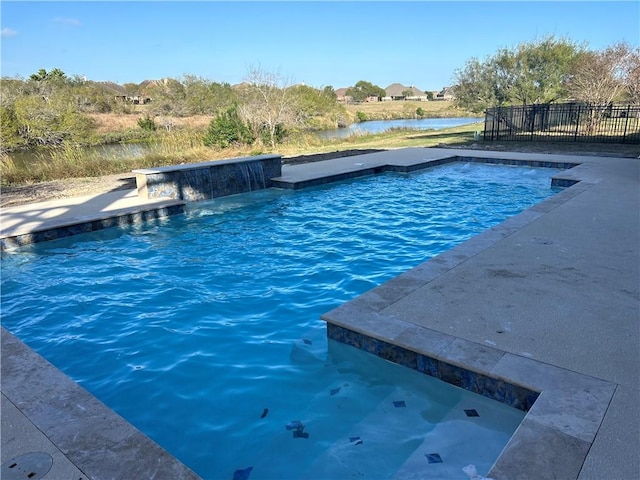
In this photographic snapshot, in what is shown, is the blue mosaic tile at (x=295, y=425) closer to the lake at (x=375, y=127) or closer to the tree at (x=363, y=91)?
the lake at (x=375, y=127)

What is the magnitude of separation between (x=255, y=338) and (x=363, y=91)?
109 m

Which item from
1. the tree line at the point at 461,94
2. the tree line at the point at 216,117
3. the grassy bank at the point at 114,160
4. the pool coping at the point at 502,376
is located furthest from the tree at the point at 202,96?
the pool coping at the point at 502,376

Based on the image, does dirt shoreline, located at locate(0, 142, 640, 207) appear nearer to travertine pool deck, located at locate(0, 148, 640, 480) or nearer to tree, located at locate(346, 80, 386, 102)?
travertine pool deck, located at locate(0, 148, 640, 480)

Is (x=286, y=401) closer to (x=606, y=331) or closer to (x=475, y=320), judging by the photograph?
(x=475, y=320)

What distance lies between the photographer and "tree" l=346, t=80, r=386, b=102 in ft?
338

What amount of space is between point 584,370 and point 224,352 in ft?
8.81

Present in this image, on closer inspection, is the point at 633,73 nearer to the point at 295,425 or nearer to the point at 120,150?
the point at 120,150

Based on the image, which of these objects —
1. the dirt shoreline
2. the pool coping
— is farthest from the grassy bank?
the pool coping

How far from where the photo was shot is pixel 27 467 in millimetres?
2102

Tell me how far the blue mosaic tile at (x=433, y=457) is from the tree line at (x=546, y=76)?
22626 mm

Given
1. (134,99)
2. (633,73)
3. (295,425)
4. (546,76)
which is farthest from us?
(134,99)

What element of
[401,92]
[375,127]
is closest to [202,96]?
[375,127]

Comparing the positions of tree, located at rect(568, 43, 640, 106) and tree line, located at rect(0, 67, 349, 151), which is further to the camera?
tree, located at rect(568, 43, 640, 106)

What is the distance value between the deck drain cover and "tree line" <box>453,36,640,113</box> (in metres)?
24.0
